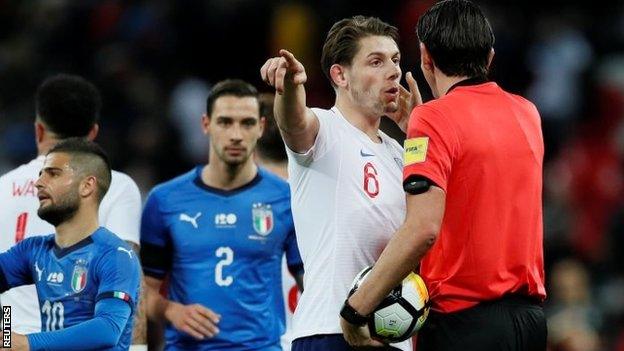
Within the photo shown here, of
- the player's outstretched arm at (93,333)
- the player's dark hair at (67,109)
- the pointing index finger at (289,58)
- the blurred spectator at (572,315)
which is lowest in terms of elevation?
the blurred spectator at (572,315)

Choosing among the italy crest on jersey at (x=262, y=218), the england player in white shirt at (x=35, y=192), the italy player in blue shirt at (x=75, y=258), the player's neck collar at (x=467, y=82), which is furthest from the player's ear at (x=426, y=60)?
the england player in white shirt at (x=35, y=192)

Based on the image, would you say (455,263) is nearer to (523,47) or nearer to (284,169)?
(284,169)

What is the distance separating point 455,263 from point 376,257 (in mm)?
487

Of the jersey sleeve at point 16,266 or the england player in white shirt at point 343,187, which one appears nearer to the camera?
the england player in white shirt at point 343,187

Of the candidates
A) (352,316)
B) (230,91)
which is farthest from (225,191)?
(352,316)

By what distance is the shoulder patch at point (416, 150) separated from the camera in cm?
552

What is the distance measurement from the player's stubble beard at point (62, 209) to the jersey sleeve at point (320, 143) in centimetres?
110

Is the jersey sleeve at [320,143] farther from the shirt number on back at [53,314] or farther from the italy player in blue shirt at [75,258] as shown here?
the shirt number on back at [53,314]

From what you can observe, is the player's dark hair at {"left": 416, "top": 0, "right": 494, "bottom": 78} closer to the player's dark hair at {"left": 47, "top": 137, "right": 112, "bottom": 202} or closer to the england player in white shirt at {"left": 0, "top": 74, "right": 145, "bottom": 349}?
the player's dark hair at {"left": 47, "top": 137, "right": 112, "bottom": 202}

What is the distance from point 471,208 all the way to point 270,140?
3.27 m

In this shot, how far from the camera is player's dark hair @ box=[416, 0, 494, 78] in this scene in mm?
5766

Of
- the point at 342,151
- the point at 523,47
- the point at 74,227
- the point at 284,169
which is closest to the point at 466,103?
the point at 342,151

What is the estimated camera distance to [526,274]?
18.8ft

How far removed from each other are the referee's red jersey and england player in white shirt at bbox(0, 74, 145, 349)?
7.39ft
